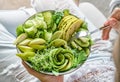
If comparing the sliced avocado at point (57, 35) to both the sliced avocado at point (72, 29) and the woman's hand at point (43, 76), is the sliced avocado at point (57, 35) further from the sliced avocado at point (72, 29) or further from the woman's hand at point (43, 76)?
the woman's hand at point (43, 76)

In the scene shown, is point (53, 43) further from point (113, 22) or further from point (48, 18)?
point (113, 22)

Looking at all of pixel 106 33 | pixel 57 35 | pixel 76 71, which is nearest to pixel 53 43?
pixel 57 35

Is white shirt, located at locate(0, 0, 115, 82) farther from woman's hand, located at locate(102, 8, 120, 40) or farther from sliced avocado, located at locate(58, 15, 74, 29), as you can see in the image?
sliced avocado, located at locate(58, 15, 74, 29)

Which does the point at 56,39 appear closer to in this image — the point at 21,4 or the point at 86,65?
the point at 86,65

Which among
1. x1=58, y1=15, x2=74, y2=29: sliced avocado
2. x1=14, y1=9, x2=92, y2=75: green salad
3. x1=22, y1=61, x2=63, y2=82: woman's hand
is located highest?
x1=58, y1=15, x2=74, y2=29: sliced avocado

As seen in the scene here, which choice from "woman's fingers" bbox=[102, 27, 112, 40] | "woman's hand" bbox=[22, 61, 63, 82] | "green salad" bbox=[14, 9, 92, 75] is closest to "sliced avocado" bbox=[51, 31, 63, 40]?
"green salad" bbox=[14, 9, 92, 75]

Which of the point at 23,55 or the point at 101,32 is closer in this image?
the point at 23,55

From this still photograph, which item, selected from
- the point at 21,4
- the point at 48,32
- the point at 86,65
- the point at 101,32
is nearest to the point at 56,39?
the point at 48,32

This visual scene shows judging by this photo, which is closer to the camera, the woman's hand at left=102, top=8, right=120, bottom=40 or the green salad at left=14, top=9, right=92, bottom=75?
the green salad at left=14, top=9, right=92, bottom=75
